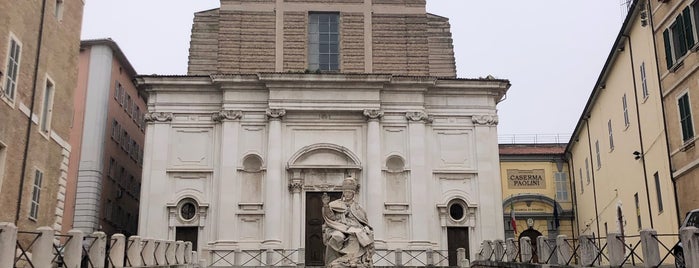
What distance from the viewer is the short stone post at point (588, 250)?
1536 centimetres

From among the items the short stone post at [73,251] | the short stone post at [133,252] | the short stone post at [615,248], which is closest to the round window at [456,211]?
the short stone post at [133,252]

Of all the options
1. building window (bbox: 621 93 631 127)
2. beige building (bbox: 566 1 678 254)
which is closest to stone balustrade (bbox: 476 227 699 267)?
beige building (bbox: 566 1 678 254)

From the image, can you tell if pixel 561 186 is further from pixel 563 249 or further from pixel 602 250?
pixel 602 250

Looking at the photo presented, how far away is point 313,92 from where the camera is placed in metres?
32.1

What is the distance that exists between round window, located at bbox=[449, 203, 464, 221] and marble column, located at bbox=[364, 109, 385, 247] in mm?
3359

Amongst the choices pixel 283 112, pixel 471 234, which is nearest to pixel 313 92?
pixel 283 112

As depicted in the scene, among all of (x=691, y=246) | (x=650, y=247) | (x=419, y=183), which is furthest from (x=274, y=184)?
(x=691, y=246)

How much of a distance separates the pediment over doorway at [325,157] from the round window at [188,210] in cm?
462

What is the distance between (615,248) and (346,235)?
5529 mm

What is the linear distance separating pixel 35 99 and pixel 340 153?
13903 mm

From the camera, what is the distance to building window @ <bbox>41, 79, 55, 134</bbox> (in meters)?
22.4

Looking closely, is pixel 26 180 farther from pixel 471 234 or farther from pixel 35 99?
pixel 471 234

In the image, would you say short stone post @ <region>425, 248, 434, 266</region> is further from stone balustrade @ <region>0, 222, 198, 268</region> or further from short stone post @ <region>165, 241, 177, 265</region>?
short stone post @ <region>165, 241, 177, 265</region>

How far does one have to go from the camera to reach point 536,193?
140ft
